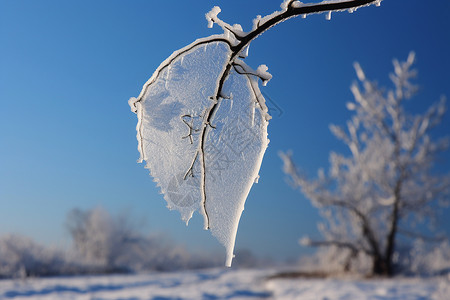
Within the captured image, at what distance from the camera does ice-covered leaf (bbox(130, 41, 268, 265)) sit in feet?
3.53

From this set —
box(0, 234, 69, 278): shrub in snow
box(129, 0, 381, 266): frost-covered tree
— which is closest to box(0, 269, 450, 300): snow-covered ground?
box(0, 234, 69, 278): shrub in snow

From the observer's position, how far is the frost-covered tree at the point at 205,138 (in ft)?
3.51

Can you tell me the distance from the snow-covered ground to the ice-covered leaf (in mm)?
5051

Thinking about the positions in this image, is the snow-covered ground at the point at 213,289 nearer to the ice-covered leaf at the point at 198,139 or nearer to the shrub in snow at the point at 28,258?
Answer: the shrub in snow at the point at 28,258

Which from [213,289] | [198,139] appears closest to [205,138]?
[198,139]

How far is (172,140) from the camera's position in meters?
1.12

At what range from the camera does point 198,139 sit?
108 cm

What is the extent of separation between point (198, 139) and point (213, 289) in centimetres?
633

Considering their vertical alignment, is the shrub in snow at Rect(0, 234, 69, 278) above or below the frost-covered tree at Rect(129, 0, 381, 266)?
below

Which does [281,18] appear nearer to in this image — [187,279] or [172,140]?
[172,140]

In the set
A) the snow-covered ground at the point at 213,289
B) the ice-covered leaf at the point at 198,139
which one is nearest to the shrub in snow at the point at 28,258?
the snow-covered ground at the point at 213,289

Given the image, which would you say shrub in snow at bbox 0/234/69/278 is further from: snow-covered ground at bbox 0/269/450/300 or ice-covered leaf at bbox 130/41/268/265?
ice-covered leaf at bbox 130/41/268/265

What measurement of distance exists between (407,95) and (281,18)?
8.40 metres

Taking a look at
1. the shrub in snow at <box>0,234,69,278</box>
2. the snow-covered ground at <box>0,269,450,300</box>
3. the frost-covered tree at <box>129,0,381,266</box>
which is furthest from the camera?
the shrub in snow at <box>0,234,69,278</box>
